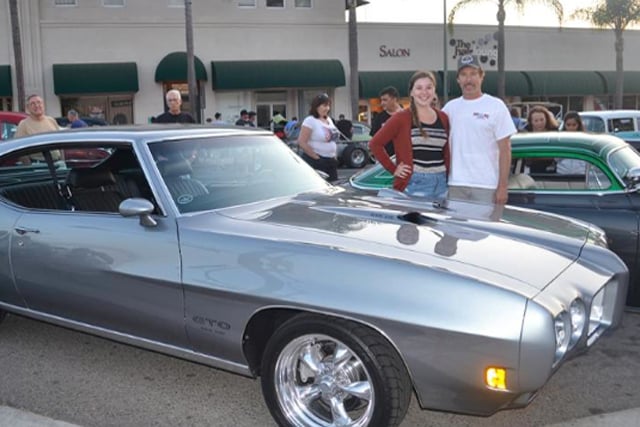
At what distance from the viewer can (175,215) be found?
135 inches

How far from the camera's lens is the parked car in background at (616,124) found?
1241cm

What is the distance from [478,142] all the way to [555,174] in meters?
0.90

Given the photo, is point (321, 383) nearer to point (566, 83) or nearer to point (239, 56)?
point (239, 56)

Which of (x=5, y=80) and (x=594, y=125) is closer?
(x=594, y=125)

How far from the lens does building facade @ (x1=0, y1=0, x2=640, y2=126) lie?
24672mm

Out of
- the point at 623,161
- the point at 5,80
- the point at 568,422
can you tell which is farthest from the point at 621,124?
the point at 5,80

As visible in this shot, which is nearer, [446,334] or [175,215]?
[446,334]

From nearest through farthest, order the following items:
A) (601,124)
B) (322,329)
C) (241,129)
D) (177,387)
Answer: (322,329), (177,387), (241,129), (601,124)

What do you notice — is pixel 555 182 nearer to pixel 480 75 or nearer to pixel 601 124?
pixel 480 75

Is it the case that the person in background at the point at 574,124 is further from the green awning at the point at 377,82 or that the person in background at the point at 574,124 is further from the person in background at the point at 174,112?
the green awning at the point at 377,82

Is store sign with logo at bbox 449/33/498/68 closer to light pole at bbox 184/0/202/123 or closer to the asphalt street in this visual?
light pole at bbox 184/0/202/123

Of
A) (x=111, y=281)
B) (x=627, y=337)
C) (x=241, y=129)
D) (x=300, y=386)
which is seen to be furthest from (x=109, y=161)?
(x=627, y=337)

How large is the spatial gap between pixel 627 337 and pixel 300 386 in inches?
100.0

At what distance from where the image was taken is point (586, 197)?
4648 mm
